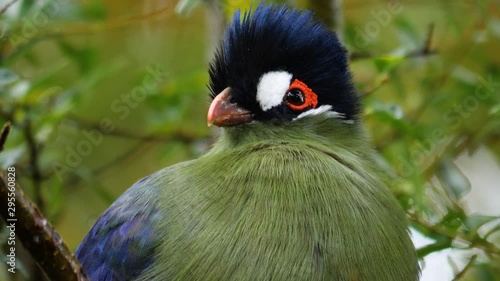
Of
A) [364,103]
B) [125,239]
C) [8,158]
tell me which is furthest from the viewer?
[364,103]

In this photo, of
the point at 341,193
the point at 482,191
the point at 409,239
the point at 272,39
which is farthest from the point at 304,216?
the point at 482,191

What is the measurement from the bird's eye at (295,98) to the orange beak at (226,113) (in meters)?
0.15

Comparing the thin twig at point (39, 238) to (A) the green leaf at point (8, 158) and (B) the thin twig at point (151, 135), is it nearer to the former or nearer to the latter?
(A) the green leaf at point (8, 158)

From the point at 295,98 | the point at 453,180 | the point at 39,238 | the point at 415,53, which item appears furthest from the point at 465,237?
the point at 39,238

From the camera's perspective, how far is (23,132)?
144 inches

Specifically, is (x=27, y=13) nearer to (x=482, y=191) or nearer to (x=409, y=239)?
(x=409, y=239)

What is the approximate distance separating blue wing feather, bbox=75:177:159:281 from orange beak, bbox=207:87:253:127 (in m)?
0.34

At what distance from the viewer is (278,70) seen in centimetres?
293

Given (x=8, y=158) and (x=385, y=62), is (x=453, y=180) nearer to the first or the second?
(x=385, y=62)

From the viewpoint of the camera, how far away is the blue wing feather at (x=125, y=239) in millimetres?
2740

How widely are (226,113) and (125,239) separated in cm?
57

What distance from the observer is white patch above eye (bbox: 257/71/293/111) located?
287cm

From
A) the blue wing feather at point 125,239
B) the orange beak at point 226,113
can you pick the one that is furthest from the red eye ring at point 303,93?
the blue wing feather at point 125,239

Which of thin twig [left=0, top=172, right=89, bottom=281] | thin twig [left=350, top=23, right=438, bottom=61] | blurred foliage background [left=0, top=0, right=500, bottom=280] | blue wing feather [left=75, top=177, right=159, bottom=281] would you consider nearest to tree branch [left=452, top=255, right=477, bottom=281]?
blurred foliage background [left=0, top=0, right=500, bottom=280]
